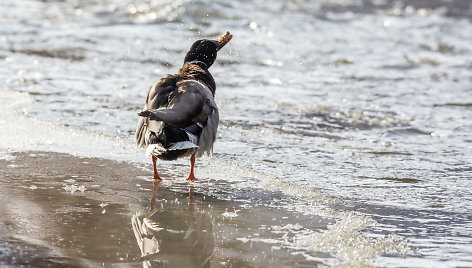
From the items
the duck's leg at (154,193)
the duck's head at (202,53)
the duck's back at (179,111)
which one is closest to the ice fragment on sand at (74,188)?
the duck's leg at (154,193)

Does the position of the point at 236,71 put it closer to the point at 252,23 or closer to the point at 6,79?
the point at 6,79

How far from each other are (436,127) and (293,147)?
1.99 meters

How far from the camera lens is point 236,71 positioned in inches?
397

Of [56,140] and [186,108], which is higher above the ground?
[186,108]

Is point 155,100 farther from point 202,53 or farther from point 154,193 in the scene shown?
point 202,53

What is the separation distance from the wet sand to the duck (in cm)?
25

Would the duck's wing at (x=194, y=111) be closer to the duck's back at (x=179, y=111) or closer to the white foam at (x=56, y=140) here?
the duck's back at (x=179, y=111)

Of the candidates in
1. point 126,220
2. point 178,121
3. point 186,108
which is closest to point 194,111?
Result: point 186,108

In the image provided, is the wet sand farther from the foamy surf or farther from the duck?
the duck

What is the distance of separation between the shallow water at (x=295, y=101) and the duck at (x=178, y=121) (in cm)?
37

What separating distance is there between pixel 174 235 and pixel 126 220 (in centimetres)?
35

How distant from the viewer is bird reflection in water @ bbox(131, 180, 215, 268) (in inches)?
131

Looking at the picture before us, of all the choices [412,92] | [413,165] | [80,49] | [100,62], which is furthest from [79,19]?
[413,165]

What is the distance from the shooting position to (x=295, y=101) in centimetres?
817
